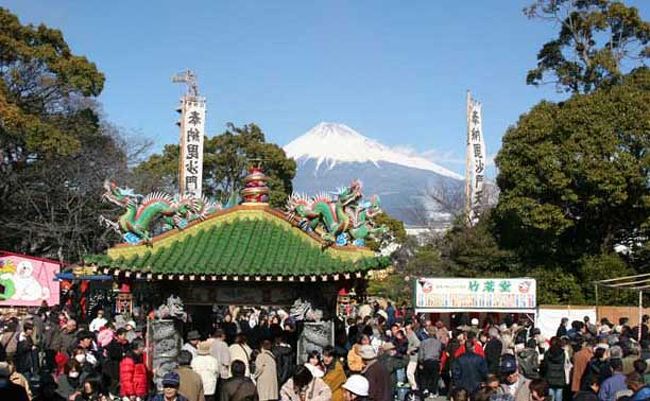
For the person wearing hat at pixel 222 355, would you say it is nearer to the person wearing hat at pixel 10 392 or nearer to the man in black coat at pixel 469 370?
the man in black coat at pixel 469 370

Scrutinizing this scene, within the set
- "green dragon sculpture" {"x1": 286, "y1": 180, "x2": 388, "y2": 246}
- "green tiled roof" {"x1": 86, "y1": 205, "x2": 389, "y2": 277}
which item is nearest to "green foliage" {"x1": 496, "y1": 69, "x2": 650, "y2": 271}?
"green dragon sculpture" {"x1": 286, "y1": 180, "x2": 388, "y2": 246}

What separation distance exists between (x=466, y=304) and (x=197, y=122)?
15.7 m

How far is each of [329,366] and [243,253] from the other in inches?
206

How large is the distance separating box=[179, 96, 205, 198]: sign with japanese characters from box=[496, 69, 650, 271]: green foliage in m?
12.2

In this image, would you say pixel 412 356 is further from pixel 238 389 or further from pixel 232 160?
pixel 232 160

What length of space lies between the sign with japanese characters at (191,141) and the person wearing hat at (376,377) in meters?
25.1

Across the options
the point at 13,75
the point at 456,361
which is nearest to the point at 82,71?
the point at 13,75

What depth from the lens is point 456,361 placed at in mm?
12984

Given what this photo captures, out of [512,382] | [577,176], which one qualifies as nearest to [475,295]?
[577,176]

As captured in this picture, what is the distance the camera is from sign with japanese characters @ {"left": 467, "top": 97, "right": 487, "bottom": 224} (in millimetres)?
37656

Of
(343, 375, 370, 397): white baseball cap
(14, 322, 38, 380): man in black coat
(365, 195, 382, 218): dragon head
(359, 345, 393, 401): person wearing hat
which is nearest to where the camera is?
(343, 375, 370, 397): white baseball cap

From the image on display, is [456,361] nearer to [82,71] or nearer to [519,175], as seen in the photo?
[519,175]

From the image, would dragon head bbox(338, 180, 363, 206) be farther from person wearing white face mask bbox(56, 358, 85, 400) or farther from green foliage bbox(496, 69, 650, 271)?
green foliage bbox(496, 69, 650, 271)

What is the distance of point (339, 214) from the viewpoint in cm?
1595
